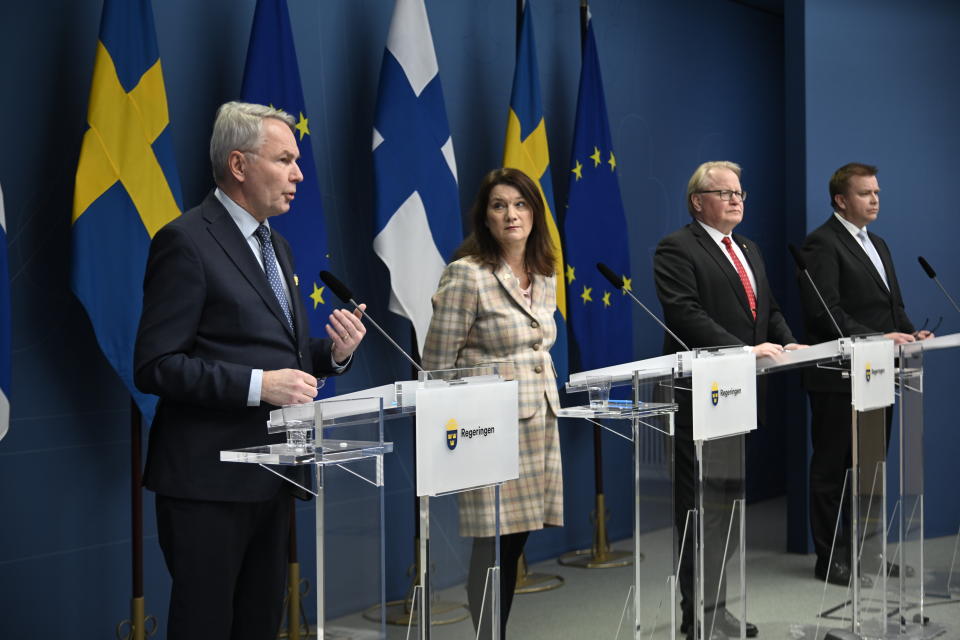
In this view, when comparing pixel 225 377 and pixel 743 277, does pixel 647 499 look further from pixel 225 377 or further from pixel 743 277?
pixel 743 277

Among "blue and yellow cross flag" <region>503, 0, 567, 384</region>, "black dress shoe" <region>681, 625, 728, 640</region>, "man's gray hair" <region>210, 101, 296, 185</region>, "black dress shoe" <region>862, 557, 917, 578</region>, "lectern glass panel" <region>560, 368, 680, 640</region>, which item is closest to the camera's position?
"man's gray hair" <region>210, 101, 296, 185</region>

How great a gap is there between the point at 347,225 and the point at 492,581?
2432mm

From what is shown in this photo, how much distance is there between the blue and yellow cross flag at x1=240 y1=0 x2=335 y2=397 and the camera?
379cm

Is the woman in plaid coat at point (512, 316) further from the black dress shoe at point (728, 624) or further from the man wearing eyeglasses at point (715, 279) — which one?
the man wearing eyeglasses at point (715, 279)

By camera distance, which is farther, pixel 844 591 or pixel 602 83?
pixel 602 83

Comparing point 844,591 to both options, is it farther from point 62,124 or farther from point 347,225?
point 62,124

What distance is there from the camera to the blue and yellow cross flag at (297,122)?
3.79m

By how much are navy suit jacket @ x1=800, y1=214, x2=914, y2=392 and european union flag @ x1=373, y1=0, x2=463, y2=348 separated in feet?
5.51

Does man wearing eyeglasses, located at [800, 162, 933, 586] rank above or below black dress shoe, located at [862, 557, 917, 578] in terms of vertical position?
above

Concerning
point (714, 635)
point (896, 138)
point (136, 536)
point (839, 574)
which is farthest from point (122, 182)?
point (896, 138)

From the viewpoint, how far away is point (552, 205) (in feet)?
16.2

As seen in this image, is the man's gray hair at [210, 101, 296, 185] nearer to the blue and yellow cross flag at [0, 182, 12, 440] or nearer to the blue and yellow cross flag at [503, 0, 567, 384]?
the blue and yellow cross flag at [0, 182, 12, 440]

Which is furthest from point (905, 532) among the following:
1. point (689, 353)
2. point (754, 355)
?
point (689, 353)

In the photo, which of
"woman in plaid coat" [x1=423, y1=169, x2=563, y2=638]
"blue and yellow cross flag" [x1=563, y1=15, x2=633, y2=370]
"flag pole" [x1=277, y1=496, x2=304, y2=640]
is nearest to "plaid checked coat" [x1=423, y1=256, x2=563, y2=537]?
"woman in plaid coat" [x1=423, y1=169, x2=563, y2=638]
